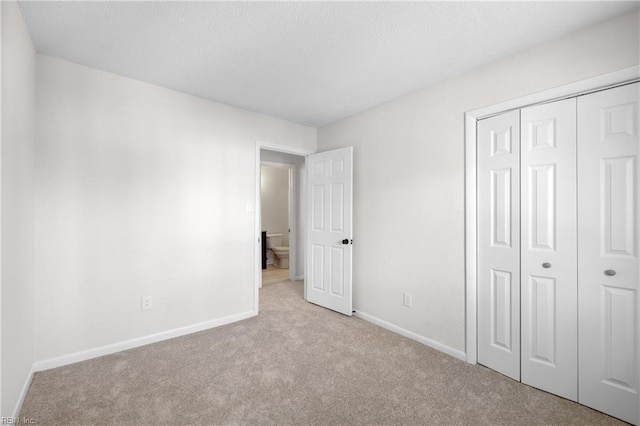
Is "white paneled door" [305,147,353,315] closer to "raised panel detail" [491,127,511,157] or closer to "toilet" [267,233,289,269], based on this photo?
"raised panel detail" [491,127,511,157]

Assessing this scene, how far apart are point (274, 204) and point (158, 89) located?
4307 mm

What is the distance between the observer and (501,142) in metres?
2.27

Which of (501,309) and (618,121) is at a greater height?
(618,121)

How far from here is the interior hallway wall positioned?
2283 mm

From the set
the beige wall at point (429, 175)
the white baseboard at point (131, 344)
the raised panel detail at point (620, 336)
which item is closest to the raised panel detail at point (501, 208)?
the beige wall at point (429, 175)

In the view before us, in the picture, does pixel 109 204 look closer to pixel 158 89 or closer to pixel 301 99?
pixel 158 89

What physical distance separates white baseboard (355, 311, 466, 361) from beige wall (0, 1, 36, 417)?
282 cm

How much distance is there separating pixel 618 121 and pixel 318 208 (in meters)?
2.81

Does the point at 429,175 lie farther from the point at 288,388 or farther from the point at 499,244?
the point at 288,388

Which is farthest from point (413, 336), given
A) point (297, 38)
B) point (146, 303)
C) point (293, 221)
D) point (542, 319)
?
point (293, 221)

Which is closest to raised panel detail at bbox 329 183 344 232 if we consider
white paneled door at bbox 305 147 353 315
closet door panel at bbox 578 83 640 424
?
white paneled door at bbox 305 147 353 315

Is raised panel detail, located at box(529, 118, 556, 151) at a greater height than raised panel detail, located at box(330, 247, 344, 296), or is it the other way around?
raised panel detail, located at box(529, 118, 556, 151)

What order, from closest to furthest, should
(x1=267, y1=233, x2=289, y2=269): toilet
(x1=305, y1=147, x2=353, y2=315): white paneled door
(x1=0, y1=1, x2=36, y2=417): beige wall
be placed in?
(x1=0, y1=1, x2=36, y2=417): beige wall → (x1=305, y1=147, x2=353, y2=315): white paneled door → (x1=267, y1=233, x2=289, y2=269): toilet

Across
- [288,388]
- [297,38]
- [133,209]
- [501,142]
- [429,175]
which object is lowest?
[288,388]
